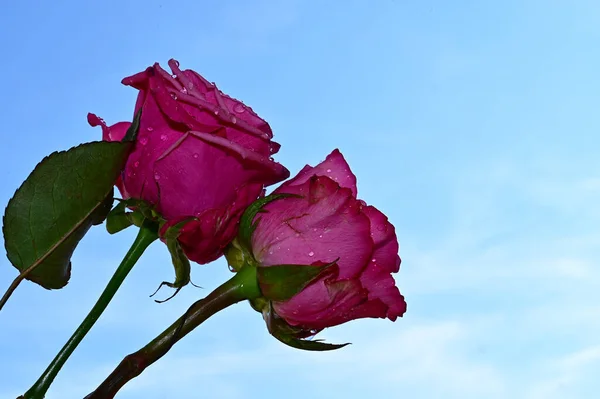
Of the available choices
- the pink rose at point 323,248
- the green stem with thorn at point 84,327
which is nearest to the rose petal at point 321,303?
the pink rose at point 323,248

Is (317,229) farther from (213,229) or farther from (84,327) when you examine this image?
(84,327)

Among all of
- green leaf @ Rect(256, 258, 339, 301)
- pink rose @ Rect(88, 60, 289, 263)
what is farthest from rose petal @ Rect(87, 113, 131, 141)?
green leaf @ Rect(256, 258, 339, 301)

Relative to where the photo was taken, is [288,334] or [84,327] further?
[288,334]

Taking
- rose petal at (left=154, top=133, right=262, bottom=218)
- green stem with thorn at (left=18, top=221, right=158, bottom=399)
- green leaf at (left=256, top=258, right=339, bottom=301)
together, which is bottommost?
green stem with thorn at (left=18, top=221, right=158, bottom=399)

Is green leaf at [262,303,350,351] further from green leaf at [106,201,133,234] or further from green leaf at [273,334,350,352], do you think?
green leaf at [106,201,133,234]

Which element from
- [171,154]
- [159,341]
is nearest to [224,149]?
[171,154]

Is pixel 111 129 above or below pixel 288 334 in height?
above

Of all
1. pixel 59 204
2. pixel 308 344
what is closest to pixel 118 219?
pixel 59 204
